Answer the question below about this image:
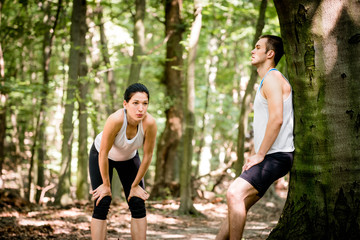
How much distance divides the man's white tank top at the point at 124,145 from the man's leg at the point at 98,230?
700 millimetres

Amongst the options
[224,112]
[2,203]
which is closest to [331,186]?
[2,203]

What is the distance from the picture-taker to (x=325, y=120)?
3594 mm

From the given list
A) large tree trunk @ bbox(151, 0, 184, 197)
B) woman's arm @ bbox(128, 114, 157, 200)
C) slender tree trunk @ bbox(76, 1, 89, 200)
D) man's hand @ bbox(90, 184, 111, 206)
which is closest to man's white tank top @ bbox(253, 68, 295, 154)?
woman's arm @ bbox(128, 114, 157, 200)

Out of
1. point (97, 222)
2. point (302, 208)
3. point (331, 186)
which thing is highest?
point (331, 186)

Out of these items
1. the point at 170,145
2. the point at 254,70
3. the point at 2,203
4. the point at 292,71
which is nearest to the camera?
the point at 292,71

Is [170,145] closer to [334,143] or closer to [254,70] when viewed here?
[254,70]

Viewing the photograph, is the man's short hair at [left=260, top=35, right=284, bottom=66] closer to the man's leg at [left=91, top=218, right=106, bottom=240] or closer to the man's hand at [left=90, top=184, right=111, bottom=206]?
the man's hand at [left=90, top=184, right=111, bottom=206]

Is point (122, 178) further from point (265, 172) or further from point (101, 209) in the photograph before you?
point (265, 172)

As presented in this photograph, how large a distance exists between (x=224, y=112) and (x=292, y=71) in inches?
636

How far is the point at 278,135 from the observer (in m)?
3.62

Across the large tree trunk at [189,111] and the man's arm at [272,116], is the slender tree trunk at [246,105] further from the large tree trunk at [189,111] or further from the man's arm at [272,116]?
the man's arm at [272,116]

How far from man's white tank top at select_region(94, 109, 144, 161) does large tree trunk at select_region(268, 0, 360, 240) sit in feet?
5.33

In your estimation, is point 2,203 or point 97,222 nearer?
point 97,222

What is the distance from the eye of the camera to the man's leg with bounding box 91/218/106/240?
409 cm
